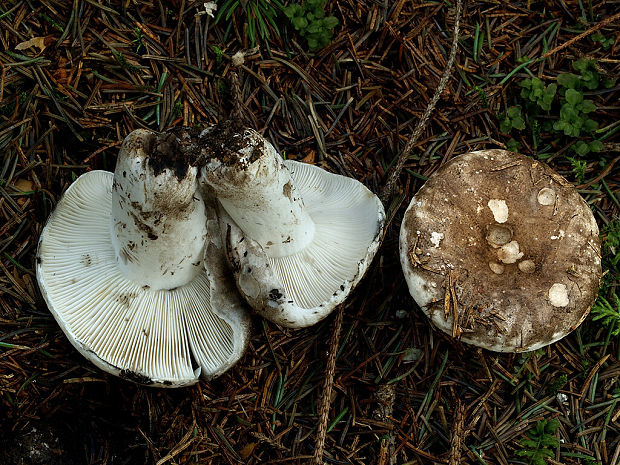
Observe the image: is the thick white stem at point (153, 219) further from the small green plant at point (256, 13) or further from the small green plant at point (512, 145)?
the small green plant at point (512, 145)

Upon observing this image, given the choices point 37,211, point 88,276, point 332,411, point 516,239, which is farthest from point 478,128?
point 37,211

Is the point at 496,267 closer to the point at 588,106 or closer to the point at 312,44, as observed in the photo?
the point at 588,106

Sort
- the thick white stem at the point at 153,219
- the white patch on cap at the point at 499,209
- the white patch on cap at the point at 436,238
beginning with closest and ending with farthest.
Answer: the thick white stem at the point at 153,219, the white patch on cap at the point at 436,238, the white patch on cap at the point at 499,209

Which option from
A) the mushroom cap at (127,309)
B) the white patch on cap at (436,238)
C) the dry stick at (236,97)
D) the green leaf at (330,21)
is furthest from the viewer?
the green leaf at (330,21)

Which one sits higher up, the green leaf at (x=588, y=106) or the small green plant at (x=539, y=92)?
the small green plant at (x=539, y=92)

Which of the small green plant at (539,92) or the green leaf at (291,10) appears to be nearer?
the green leaf at (291,10)

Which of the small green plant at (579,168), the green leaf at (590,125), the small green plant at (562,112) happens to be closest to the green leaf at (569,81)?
the small green plant at (562,112)

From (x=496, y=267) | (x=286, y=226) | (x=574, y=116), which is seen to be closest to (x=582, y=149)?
(x=574, y=116)
